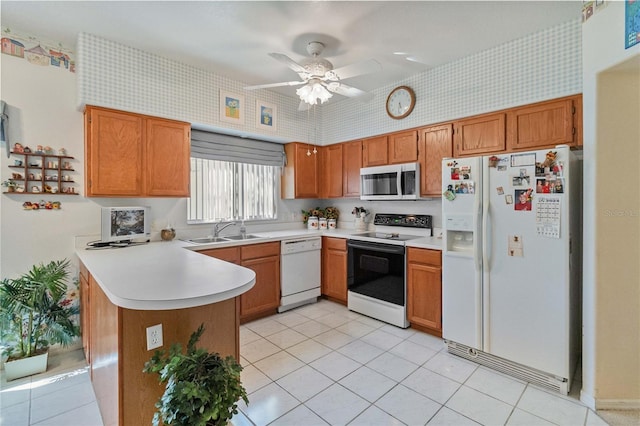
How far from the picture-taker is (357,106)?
395 cm

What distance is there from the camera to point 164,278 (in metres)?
1.56

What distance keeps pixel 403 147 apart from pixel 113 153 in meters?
2.91

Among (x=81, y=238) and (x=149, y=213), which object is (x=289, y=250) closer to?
(x=149, y=213)

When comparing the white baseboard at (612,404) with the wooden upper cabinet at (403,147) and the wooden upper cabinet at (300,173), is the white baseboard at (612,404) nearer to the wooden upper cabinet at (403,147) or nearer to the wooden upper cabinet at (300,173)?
the wooden upper cabinet at (403,147)

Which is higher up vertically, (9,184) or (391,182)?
(391,182)

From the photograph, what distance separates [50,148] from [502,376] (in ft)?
13.4

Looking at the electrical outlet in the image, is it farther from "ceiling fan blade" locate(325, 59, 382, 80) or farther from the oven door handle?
the oven door handle

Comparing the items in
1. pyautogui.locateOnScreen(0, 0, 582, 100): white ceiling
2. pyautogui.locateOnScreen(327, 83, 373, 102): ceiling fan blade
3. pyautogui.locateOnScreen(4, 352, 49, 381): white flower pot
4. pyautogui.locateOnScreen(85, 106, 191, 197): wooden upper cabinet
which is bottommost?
pyautogui.locateOnScreen(4, 352, 49, 381): white flower pot

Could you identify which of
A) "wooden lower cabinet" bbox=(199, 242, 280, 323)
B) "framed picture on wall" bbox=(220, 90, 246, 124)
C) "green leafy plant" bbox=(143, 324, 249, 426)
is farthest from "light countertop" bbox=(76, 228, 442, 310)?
"framed picture on wall" bbox=(220, 90, 246, 124)

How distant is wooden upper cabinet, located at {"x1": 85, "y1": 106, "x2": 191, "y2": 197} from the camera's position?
8.38 feet

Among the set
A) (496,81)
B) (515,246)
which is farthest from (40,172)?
(496,81)

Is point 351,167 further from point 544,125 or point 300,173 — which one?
point 544,125

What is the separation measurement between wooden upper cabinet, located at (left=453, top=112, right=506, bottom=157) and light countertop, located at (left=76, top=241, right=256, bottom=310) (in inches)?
95.7

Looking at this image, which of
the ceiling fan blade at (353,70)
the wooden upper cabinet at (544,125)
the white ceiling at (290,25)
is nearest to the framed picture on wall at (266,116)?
the white ceiling at (290,25)
